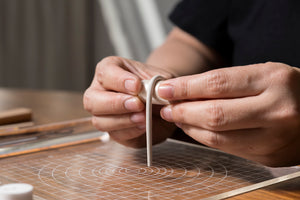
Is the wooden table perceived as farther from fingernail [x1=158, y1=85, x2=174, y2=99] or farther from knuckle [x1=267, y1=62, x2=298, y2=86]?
knuckle [x1=267, y1=62, x2=298, y2=86]

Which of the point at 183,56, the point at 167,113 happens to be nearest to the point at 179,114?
the point at 167,113

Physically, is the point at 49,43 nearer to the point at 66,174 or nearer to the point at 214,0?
the point at 214,0

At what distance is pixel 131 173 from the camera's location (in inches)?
19.9

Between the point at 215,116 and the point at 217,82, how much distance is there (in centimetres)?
4

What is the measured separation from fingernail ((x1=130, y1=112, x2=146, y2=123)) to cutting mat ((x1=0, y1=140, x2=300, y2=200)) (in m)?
0.05

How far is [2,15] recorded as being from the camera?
2.67 m

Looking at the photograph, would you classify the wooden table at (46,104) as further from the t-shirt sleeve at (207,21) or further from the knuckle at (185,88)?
the knuckle at (185,88)

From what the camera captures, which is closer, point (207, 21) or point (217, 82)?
point (217, 82)

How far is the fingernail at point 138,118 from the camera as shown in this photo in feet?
1.87

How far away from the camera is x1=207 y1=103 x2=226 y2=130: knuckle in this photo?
46 centimetres

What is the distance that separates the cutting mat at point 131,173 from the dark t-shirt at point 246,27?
30 centimetres

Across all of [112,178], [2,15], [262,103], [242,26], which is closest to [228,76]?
[262,103]

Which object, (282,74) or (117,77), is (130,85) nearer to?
(117,77)

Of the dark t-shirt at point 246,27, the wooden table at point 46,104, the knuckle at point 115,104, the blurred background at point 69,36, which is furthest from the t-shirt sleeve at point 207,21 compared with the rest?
the blurred background at point 69,36
